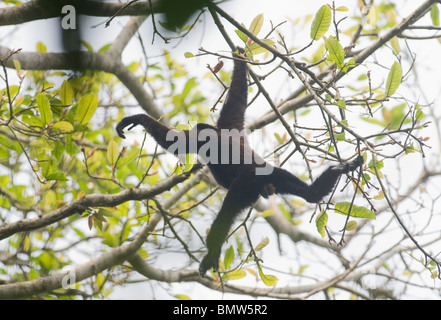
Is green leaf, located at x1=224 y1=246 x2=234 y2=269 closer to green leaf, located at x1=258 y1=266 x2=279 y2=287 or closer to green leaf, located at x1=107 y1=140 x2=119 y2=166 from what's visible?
green leaf, located at x1=258 y1=266 x2=279 y2=287

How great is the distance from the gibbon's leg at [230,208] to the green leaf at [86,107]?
1.35m

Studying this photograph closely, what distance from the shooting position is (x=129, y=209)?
464 cm

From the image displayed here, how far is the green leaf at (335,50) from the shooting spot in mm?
2496

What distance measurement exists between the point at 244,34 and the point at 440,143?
556 cm

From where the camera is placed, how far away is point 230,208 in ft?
11.5

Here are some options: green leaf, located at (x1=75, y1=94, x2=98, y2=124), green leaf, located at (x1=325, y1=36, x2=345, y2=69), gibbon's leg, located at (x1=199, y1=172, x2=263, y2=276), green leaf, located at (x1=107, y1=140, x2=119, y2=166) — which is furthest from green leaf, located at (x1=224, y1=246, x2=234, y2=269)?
green leaf, located at (x1=325, y1=36, x2=345, y2=69)

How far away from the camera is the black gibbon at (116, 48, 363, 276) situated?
11.1 ft

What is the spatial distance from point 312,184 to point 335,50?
44.6 inches

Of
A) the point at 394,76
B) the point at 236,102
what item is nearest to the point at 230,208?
the point at 236,102

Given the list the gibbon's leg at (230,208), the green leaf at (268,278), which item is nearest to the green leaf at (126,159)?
the gibbon's leg at (230,208)

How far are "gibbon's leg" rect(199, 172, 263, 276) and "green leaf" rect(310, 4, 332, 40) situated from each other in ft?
4.62

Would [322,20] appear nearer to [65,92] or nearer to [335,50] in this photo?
[335,50]

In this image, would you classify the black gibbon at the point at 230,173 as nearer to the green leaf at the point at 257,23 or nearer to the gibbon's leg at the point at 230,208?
the gibbon's leg at the point at 230,208
